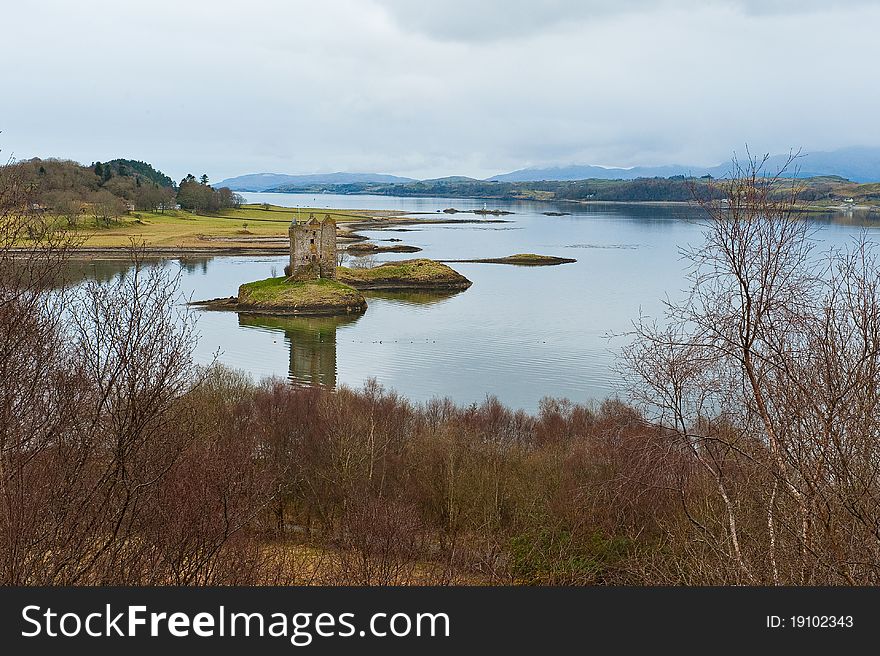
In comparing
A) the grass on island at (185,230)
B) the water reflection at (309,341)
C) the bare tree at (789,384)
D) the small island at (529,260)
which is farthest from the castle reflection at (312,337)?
the bare tree at (789,384)

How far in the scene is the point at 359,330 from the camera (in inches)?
1548

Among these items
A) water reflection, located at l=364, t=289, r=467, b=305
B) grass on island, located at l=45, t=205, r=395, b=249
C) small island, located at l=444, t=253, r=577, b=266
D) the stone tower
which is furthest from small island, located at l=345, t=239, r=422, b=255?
the stone tower

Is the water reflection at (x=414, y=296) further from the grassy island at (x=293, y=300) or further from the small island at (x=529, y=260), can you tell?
the small island at (x=529, y=260)

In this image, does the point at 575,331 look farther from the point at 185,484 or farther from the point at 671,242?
the point at 671,242

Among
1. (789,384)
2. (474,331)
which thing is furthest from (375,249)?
(789,384)

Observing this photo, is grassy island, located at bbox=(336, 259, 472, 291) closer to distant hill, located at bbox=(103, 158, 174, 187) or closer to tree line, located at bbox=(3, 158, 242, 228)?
tree line, located at bbox=(3, 158, 242, 228)

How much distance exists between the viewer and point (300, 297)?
4388 centimetres

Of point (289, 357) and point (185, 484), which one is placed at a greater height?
point (185, 484)

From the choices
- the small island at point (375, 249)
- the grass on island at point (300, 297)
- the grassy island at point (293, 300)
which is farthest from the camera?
the small island at point (375, 249)

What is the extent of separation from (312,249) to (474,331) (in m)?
14.3

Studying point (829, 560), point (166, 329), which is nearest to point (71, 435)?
point (166, 329)

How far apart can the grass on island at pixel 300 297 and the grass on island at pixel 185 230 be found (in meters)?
17.6

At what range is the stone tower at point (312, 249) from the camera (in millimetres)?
46000

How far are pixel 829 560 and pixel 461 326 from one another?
111 ft
